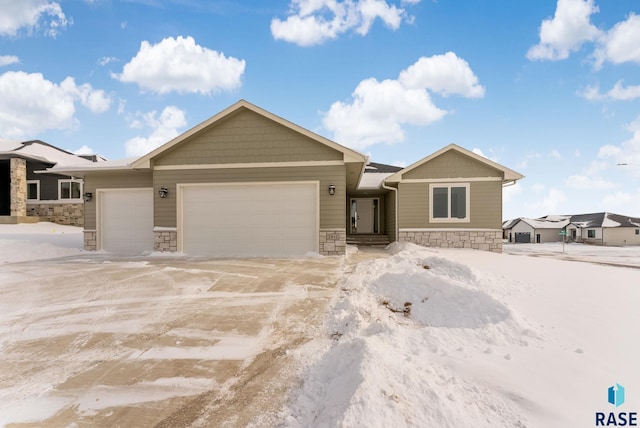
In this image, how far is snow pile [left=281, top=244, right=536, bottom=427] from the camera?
72.0 inches

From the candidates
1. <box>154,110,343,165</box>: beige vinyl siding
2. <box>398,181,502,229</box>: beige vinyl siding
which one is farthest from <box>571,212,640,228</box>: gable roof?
<box>154,110,343,165</box>: beige vinyl siding

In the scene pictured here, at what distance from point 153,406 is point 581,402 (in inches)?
123

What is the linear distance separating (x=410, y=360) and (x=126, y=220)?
1205 cm

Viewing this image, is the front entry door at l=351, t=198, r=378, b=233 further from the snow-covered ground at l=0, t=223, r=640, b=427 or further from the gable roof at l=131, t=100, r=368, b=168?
the snow-covered ground at l=0, t=223, r=640, b=427

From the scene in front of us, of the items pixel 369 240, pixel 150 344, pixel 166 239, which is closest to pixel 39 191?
pixel 166 239

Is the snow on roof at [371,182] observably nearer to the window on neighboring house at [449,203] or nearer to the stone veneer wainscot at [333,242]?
the window on neighboring house at [449,203]

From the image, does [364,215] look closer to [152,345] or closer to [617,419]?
[152,345]

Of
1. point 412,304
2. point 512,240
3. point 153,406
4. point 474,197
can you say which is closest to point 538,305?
point 412,304

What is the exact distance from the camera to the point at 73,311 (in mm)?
4336

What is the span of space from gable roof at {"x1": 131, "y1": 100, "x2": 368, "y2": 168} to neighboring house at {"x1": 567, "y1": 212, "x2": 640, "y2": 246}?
3698 centimetres

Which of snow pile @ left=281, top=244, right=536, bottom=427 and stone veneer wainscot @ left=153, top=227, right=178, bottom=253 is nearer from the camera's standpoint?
snow pile @ left=281, top=244, right=536, bottom=427

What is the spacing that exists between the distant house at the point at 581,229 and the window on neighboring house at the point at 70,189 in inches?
1631

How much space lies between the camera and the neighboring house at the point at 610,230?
31188mm

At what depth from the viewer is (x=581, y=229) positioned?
114 ft
